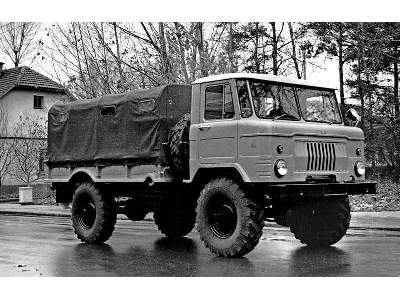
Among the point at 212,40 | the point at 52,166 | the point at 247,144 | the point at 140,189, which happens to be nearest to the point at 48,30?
the point at 212,40

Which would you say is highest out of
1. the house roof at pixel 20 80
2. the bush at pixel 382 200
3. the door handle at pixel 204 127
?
the house roof at pixel 20 80

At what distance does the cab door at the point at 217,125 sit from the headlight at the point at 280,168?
2.42 feet

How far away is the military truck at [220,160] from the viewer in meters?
11.2

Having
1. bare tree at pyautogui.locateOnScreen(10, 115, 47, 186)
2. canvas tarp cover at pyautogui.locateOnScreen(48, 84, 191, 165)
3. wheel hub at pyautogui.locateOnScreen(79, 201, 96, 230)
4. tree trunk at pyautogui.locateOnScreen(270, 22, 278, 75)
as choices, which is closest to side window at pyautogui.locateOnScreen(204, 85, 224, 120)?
canvas tarp cover at pyautogui.locateOnScreen(48, 84, 191, 165)

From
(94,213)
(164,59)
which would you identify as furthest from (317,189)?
(164,59)

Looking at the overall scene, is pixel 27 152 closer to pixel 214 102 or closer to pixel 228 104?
pixel 214 102

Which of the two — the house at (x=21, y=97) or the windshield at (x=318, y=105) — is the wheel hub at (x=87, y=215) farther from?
the house at (x=21, y=97)

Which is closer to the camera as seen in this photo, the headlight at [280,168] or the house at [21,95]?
the headlight at [280,168]

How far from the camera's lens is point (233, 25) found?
22641mm

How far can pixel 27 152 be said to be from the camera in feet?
120

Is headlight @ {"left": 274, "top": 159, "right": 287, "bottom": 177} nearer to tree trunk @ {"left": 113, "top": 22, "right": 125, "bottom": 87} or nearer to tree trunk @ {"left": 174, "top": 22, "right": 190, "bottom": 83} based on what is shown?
tree trunk @ {"left": 174, "top": 22, "right": 190, "bottom": 83}

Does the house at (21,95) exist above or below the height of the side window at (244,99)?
above

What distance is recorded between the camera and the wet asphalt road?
400 inches

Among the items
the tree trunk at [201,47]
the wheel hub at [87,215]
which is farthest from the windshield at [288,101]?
the tree trunk at [201,47]
